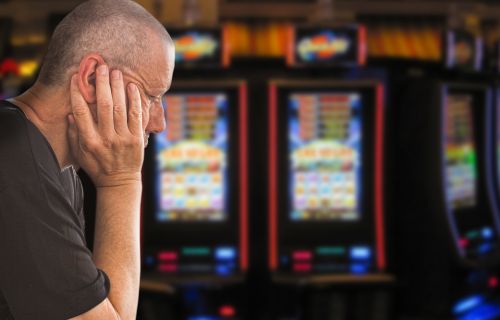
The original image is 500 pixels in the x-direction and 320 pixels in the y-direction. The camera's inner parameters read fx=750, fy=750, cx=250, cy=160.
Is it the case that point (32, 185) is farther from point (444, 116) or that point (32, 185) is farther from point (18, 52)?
point (18, 52)

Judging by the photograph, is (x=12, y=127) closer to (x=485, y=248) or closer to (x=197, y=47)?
(x=197, y=47)

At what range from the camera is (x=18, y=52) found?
24.1 feet

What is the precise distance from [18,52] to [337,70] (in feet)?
14.2

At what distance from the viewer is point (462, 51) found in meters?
4.40

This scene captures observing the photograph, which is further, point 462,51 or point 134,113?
point 462,51

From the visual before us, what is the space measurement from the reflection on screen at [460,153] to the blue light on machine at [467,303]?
524 millimetres

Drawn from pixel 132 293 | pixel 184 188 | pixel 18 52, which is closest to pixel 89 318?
pixel 132 293

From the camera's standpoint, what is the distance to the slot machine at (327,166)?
3936 millimetres

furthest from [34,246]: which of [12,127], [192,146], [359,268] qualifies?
[359,268]

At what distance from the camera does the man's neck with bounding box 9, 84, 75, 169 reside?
1.17 meters

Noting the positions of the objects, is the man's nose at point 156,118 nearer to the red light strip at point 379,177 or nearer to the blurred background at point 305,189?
the blurred background at point 305,189

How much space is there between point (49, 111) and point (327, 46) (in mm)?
2897

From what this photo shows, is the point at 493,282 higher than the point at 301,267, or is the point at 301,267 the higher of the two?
the point at 301,267

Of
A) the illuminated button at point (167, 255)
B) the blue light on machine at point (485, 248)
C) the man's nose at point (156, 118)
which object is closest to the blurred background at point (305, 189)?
the illuminated button at point (167, 255)
